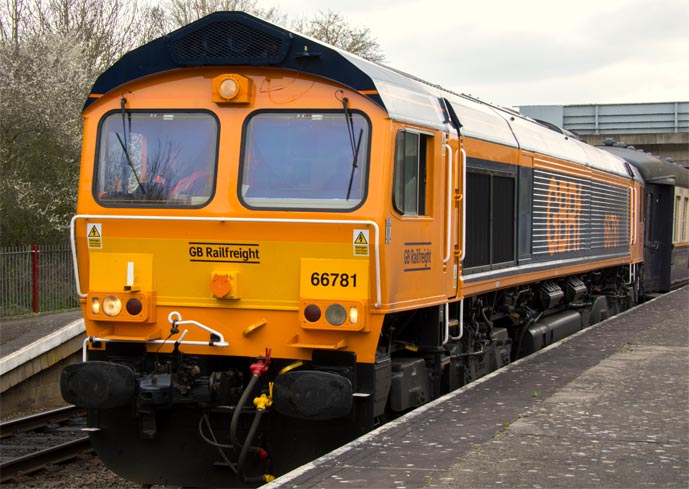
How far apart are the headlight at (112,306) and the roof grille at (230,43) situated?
187cm

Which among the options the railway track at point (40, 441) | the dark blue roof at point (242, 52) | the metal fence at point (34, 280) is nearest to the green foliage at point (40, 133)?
the metal fence at point (34, 280)

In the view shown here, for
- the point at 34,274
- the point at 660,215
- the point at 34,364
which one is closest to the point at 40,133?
the point at 34,274

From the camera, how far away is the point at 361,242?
7414 mm

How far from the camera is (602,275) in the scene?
17.7 metres

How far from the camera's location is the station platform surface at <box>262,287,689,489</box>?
21.0 feet

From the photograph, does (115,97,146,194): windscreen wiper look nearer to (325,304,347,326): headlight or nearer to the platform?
(325,304,347,326): headlight

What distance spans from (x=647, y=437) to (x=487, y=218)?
3.39m

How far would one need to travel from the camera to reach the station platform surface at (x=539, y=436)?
6395 mm

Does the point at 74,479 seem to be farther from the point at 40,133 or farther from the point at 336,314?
the point at 40,133

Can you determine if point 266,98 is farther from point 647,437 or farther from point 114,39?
point 114,39

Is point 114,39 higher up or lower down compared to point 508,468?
higher up

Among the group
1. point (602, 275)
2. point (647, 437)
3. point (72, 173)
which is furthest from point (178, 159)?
point (72, 173)

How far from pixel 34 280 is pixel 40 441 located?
27.5 feet

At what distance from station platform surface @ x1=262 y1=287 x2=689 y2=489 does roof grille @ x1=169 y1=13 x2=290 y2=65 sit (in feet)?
9.67
